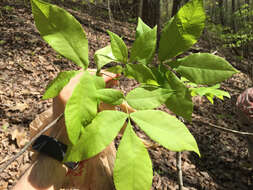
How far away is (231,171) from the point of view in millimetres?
2750

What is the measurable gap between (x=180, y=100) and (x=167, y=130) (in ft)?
0.26

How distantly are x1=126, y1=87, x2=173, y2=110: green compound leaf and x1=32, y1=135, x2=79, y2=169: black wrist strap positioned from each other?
327mm

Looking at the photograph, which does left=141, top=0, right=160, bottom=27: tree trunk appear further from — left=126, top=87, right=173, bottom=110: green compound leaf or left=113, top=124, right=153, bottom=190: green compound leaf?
left=113, top=124, right=153, bottom=190: green compound leaf

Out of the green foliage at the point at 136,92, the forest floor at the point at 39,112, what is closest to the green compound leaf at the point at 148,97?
the green foliage at the point at 136,92

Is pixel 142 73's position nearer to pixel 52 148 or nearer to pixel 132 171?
pixel 132 171

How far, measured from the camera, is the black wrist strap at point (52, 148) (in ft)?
2.01

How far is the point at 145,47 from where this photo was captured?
48 cm

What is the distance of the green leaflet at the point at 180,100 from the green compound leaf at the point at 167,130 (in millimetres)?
29

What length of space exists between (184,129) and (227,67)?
18 centimetres

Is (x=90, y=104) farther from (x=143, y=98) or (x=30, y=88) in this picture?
(x=30, y=88)

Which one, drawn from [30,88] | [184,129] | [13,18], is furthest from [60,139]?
[13,18]

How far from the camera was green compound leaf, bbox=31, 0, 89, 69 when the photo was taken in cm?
37

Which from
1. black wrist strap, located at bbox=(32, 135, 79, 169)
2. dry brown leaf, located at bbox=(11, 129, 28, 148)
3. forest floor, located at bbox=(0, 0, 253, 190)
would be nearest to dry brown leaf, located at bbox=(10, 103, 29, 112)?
forest floor, located at bbox=(0, 0, 253, 190)

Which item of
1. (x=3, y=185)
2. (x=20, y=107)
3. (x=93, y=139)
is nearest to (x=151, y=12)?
(x=20, y=107)
